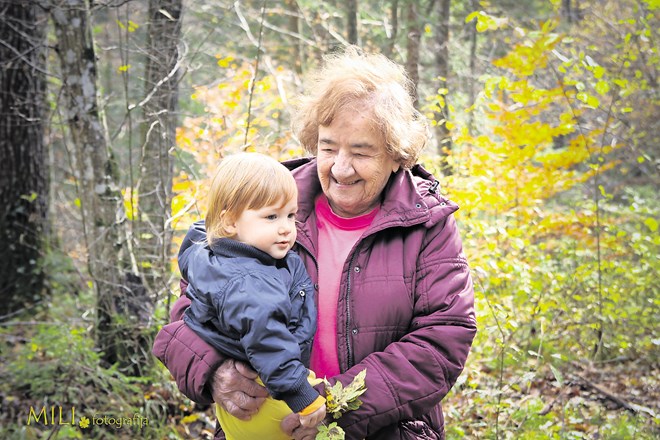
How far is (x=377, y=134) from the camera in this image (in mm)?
2264

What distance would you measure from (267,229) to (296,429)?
694 mm

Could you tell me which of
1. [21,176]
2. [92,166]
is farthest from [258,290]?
[21,176]

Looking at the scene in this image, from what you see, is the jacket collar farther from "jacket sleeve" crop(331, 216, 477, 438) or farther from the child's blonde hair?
"jacket sleeve" crop(331, 216, 477, 438)

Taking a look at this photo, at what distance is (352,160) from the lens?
228 cm

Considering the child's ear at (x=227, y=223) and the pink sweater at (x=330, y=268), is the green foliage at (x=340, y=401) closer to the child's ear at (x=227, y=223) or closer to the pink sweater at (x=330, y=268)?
the pink sweater at (x=330, y=268)

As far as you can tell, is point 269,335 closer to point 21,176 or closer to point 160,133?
point 160,133

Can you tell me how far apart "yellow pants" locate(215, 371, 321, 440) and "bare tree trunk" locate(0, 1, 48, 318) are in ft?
16.0

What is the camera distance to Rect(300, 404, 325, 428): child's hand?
1.92 meters

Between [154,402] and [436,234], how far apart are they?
2.68 m

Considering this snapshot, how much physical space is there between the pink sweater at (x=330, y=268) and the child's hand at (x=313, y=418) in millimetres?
251

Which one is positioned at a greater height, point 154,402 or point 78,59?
point 78,59

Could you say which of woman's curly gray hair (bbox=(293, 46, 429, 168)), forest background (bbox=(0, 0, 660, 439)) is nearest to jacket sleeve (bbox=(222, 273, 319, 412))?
woman's curly gray hair (bbox=(293, 46, 429, 168))

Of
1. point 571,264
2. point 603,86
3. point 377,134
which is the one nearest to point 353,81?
point 377,134

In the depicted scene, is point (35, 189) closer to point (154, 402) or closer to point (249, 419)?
point (154, 402)
